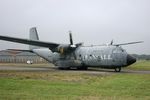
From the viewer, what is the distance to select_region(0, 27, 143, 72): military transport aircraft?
34.2 m

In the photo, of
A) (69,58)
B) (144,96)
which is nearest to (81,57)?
(69,58)

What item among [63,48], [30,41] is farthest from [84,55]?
[30,41]

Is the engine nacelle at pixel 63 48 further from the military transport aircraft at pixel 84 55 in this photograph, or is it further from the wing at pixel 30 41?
the wing at pixel 30 41

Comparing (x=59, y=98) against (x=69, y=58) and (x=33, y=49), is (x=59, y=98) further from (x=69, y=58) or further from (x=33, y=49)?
(x=33, y=49)

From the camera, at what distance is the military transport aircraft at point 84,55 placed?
34156mm

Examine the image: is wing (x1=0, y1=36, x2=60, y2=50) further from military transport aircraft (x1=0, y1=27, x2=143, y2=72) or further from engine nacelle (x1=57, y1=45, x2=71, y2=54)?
engine nacelle (x1=57, y1=45, x2=71, y2=54)

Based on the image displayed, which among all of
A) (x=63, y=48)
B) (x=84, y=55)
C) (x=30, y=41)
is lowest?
(x=84, y=55)

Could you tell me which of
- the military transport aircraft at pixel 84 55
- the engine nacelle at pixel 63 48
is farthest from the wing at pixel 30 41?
the engine nacelle at pixel 63 48

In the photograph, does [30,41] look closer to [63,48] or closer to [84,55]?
[63,48]

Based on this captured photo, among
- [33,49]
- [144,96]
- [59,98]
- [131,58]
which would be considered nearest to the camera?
[59,98]

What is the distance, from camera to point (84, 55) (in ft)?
126

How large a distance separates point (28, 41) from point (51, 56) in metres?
5.54

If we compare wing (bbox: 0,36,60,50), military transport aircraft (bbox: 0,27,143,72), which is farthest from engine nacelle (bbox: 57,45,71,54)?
wing (bbox: 0,36,60,50)

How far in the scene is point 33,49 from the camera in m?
47.3
